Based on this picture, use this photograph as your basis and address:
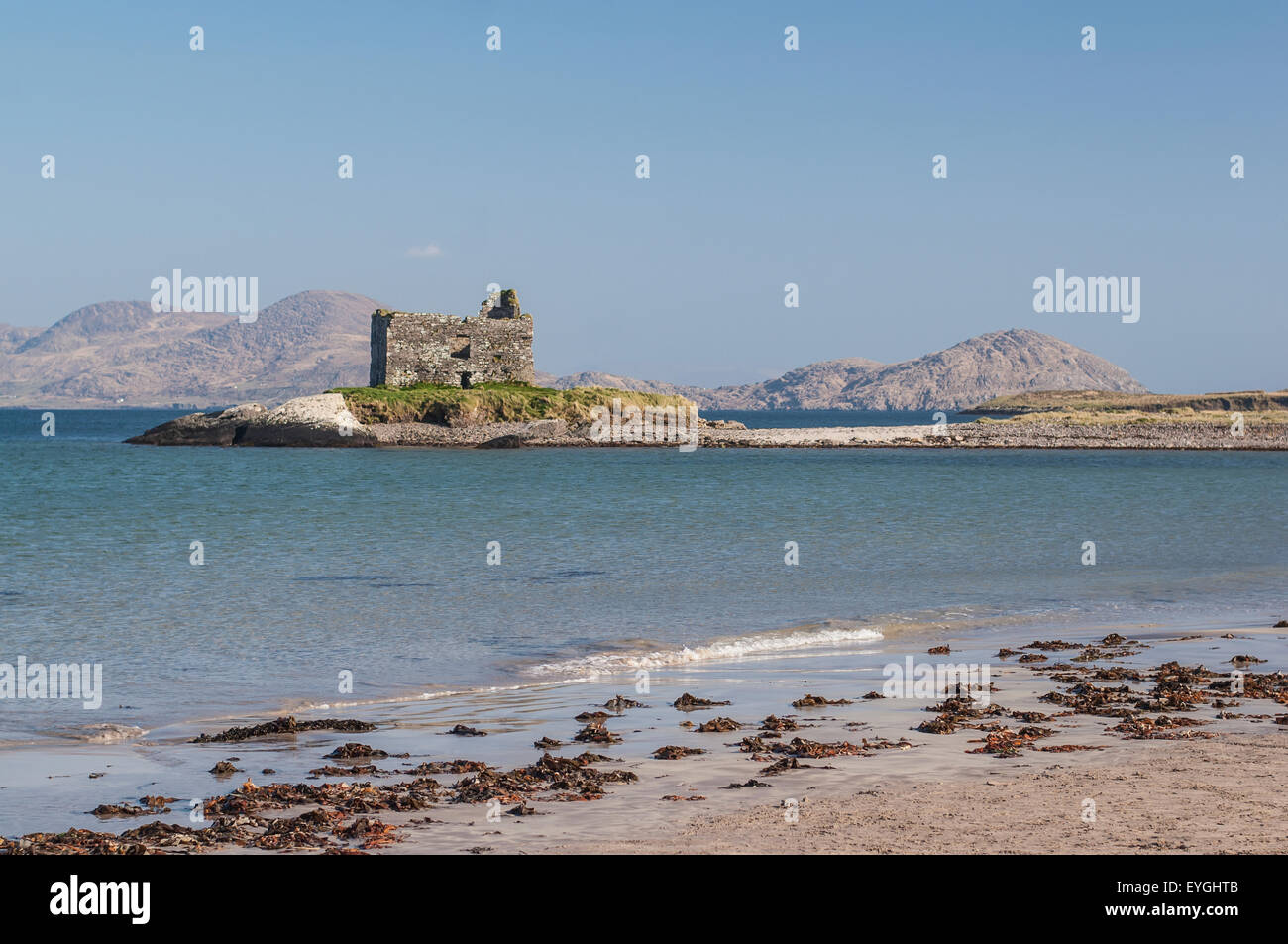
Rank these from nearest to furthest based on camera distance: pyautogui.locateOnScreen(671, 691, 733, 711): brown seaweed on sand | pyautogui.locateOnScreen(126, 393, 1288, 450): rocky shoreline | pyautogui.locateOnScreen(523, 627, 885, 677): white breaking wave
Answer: pyautogui.locateOnScreen(671, 691, 733, 711): brown seaweed on sand
pyautogui.locateOnScreen(523, 627, 885, 677): white breaking wave
pyautogui.locateOnScreen(126, 393, 1288, 450): rocky shoreline

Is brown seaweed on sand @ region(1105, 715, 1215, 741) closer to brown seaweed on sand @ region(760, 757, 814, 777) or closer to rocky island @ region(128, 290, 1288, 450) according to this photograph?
brown seaweed on sand @ region(760, 757, 814, 777)

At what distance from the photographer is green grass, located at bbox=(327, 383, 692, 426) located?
81.4 meters

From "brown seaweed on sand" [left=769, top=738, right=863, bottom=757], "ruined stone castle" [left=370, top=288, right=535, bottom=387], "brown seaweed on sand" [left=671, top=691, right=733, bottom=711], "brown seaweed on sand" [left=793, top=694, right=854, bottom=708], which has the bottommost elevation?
"brown seaweed on sand" [left=671, top=691, right=733, bottom=711]

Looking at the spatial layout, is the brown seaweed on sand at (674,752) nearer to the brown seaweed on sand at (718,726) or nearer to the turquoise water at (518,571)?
the brown seaweed on sand at (718,726)

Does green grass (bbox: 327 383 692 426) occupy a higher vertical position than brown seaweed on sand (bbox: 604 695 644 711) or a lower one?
higher

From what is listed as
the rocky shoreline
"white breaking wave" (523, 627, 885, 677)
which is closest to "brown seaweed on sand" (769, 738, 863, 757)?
"white breaking wave" (523, 627, 885, 677)

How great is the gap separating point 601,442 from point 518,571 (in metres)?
66.5

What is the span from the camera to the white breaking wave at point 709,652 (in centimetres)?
1430

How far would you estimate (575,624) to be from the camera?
17469 millimetres

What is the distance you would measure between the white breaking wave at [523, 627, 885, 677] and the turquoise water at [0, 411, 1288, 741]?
0.11 metres

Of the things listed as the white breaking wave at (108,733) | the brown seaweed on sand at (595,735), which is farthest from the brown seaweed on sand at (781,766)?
the white breaking wave at (108,733)
